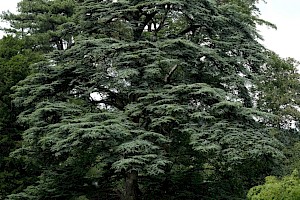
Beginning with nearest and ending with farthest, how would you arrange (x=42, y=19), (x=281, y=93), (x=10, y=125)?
(x=10, y=125) → (x=281, y=93) → (x=42, y=19)

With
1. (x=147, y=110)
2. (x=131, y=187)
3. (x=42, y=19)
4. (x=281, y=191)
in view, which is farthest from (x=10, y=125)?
(x=281, y=191)

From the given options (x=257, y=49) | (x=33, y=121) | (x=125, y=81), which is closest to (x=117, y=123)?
(x=125, y=81)

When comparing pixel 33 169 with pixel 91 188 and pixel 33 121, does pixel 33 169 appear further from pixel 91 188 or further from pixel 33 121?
pixel 33 121

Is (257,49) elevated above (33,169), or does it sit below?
above

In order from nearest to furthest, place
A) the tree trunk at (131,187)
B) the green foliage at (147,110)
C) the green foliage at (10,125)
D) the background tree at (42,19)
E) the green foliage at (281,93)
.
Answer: the green foliage at (147,110), the tree trunk at (131,187), the green foliage at (10,125), the green foliage at (281,93), the background tree at (42,19)

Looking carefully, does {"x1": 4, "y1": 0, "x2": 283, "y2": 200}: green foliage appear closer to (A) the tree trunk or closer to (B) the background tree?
(A) the tree trunk

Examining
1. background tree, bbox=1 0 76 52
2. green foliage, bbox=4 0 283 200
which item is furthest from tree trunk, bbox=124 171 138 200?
background tree, bbox=1 0 76 52

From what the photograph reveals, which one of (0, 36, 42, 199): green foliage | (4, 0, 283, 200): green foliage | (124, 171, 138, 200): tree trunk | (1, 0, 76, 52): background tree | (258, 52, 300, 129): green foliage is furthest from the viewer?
(1, 0, 76, 52): background tree

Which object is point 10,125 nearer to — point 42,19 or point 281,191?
point 42,19

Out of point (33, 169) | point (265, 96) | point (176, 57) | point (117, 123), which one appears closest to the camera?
point (117, 123)

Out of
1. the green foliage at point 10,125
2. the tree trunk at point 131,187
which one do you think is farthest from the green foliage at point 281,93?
the green foliage at point 10,125

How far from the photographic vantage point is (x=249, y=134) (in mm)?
10273

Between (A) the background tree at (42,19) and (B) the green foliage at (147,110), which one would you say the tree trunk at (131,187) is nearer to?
(B) the green foliage at (147,110)

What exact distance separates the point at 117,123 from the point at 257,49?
5189mm
